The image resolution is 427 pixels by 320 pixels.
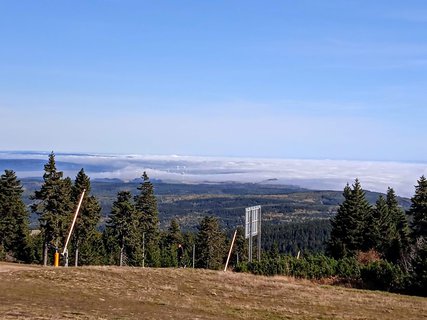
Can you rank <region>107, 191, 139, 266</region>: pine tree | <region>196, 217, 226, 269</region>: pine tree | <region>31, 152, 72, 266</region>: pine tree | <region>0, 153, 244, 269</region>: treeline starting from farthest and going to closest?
<region>196, 217, 226, 269</region>: pine tree, <region>107, 191, 139, 266</region>: pine tree, <region>0, 153, 244, 269</region>: treeline, <region>31, 152, 72, 266</region>: pine tree

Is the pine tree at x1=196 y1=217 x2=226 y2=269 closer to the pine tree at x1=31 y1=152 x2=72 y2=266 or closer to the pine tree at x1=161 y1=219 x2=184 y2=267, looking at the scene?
the pine tree at x1=161 y1=219 x2=184 y2=267

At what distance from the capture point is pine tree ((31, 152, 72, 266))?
212ft

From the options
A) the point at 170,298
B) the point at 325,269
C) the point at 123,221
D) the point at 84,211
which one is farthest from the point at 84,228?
the point at 170,298

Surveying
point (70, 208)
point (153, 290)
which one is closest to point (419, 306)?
point (153, 290)

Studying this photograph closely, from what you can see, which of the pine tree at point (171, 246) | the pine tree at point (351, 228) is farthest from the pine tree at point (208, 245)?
the pine tree at point (351, 228)

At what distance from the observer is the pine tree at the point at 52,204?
212 ft

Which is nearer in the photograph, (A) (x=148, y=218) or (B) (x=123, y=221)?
(B) (x=123, y=221)

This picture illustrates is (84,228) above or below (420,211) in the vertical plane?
below

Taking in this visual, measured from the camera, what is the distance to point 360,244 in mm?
79688

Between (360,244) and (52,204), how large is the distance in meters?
46.3

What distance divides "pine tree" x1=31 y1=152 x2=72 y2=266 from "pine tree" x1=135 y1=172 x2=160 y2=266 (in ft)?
86.1

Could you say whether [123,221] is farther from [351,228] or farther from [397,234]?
[397,234]

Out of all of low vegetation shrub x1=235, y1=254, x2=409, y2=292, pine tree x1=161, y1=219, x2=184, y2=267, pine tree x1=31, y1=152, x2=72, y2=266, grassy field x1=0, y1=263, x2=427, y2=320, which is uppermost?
pine tree x1=31, y1=152, x2=72, y2=266

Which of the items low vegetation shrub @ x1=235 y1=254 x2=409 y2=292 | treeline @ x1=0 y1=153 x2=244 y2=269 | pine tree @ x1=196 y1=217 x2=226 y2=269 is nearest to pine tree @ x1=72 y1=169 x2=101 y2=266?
treeline @ x1=0 y1=153 x2=244 y2=269
